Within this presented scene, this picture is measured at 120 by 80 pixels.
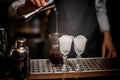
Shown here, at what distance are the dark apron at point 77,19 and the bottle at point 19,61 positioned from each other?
1.41 meters

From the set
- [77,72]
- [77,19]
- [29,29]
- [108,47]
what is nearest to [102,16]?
[77,19]

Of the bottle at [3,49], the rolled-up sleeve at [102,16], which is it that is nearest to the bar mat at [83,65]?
the bottle at [3,49]

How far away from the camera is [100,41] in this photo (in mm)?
3807

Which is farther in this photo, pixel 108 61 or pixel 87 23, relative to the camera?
pixel 87 23

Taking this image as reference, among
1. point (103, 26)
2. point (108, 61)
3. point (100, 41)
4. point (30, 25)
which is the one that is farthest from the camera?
point (30, 25)

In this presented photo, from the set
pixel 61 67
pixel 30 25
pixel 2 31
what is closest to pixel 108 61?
pixel 61 67

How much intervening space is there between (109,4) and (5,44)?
2036 millimetres

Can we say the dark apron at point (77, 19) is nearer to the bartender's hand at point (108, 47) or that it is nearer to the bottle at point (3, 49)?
the bartender's hand at point (108, 47)

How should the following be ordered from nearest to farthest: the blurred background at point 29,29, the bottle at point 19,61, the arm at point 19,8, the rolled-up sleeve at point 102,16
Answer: the bottle at point 19,61
the arm at point 19,8
the rolled-up sleeve at point 102,16
the blurred background at point 29,29

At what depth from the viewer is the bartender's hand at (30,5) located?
91.1 inches

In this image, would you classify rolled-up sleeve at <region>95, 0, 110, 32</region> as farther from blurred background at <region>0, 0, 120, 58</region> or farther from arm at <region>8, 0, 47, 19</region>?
blurred background at <region>0, 0, 120, 58</region>

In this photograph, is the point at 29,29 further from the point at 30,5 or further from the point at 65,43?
the point at 65,43

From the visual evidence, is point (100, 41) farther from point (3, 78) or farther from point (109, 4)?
point (3, 78)

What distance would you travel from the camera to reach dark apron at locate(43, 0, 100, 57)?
3.61 m
